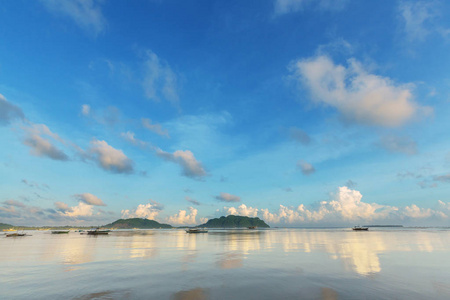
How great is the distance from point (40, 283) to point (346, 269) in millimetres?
38320

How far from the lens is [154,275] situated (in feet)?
96.3

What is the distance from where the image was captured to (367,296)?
66.7 ft

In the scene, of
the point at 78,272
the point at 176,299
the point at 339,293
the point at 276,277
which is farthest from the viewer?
the point at 78,272

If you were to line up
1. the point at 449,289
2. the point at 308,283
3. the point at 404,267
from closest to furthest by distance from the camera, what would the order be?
the point at 449,289, the point at 308,283, the point at 404,267

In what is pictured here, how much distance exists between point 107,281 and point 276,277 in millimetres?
19680

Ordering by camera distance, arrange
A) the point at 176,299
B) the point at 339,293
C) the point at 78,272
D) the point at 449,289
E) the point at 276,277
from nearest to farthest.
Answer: the point at 176,299 < the point at 339,293 < the point at 449,289 < the point at 276,277 < the point at 78,272

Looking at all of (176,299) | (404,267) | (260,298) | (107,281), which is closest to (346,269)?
(404,267)

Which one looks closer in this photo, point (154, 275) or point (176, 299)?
point (176, 299)

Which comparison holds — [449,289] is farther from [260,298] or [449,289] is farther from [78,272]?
[78,272]

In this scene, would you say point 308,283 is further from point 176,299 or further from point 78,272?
point 78,272

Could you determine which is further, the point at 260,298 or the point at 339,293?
the point at 339,293

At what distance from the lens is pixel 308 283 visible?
25.0 m

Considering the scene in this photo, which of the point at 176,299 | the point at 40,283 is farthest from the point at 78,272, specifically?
the point at 176,299

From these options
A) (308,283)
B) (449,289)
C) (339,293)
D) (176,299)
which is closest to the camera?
(176,299)
